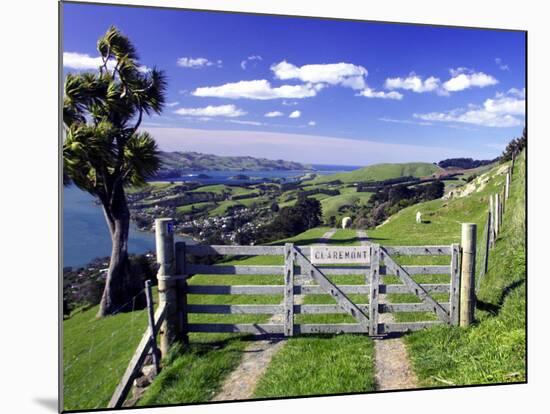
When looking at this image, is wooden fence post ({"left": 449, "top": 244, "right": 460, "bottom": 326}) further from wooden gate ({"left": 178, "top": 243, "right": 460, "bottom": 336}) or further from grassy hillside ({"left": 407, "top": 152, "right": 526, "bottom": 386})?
grassy hillside ({"left": 407, "top": 152, "right": 526, "bottom": 386})

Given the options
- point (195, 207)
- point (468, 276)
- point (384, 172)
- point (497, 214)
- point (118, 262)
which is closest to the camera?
point (118, 262)

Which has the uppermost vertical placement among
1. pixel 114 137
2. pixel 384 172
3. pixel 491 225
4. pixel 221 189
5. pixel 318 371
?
pixel 114 137

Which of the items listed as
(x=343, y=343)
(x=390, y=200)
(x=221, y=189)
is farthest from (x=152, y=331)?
(x=390, y=200)

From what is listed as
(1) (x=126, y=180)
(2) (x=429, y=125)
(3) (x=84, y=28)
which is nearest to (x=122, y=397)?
(1) (x=126, y=180)

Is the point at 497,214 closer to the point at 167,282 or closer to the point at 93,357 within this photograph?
the point at 167,282

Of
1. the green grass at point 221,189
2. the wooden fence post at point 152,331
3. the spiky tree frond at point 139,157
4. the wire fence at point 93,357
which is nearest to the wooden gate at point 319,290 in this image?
the wooden fence post at point 152,331

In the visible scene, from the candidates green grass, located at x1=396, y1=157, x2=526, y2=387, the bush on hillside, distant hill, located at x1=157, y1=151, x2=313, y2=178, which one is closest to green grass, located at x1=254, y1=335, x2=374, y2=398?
green grass, located at x1=396, y1=157, x2=526, y2=387
